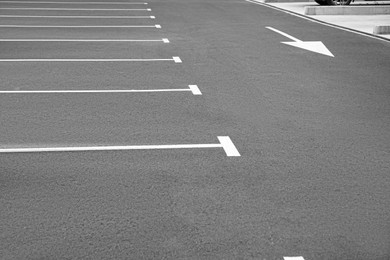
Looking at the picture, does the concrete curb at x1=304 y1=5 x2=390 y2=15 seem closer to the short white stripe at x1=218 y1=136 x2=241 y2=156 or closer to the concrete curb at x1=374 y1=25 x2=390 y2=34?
the concrete curb at x1=374 y1=25 x2=390 y2=34

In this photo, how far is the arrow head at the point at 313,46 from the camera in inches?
521

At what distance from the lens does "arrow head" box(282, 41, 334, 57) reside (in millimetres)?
13236

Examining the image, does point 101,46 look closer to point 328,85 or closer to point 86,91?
point 86,91

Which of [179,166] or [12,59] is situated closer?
[179,166]

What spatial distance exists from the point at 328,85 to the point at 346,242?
5698mm

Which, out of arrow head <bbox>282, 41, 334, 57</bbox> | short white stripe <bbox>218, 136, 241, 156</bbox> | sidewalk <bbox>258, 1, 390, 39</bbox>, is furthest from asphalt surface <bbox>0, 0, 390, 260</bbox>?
sidewalk <bbox>258, 1, 390, 39</bbox>

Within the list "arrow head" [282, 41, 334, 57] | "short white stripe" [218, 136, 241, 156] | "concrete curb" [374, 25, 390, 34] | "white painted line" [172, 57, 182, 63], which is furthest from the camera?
"concrete curb" [374, 25, 390, 34]

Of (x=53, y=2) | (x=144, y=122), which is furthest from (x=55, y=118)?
(x=53, y=2)

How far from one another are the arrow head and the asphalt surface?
47 cm

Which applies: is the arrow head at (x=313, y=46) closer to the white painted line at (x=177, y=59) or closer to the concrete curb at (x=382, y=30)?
the concrete curb at (x=382, y=30)

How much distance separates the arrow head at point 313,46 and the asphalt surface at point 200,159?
1.54 ft

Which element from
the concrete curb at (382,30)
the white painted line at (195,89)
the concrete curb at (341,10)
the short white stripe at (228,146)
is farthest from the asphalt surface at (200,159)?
the concrete curb at (341,10)

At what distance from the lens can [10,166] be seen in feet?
20.5

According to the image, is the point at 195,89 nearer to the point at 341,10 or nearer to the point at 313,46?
the point at 313,46
